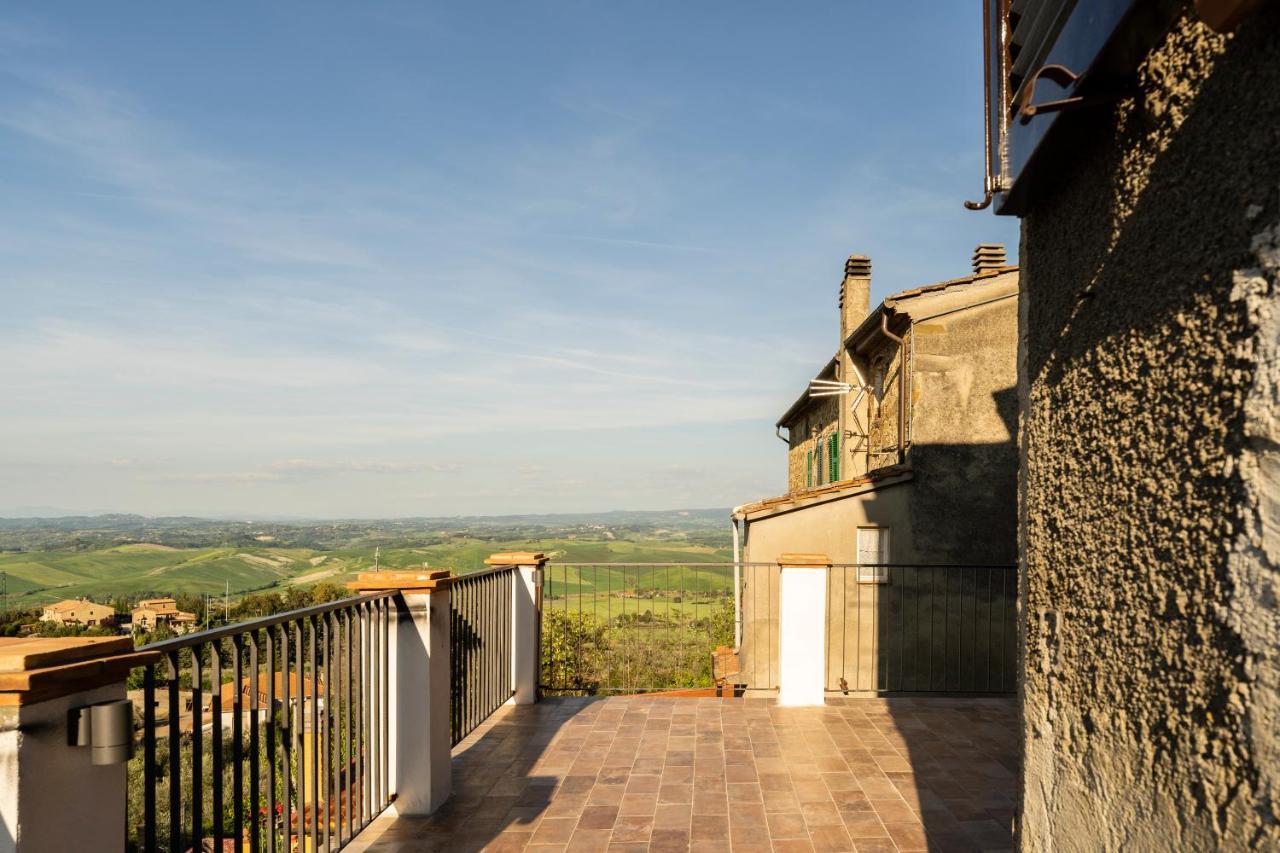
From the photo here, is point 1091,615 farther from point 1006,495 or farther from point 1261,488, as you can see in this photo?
point 1006,495

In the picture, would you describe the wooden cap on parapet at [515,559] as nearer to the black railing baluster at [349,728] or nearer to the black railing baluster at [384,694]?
the black railing baluster at [384,694]

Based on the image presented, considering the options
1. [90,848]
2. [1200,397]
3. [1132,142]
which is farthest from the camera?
[1132,142]

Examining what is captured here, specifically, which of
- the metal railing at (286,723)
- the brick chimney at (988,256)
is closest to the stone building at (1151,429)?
the metal railing at (286,723)

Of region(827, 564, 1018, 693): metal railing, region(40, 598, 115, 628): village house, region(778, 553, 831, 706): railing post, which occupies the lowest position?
region(40, 598, 115, 628): village house

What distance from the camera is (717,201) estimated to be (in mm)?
12789

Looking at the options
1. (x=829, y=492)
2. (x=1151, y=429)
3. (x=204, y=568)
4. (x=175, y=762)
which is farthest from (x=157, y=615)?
(x=1151, y=429)

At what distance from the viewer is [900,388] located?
34.6 feet

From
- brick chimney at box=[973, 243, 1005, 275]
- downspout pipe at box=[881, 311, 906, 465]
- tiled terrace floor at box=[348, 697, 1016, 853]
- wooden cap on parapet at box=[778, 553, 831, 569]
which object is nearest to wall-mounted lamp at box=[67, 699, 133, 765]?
tiled terrace floor at box=[348, 697, 1016, 853]

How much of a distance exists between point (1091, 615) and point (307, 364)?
39.1m

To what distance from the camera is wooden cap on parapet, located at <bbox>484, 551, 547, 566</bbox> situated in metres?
6.11

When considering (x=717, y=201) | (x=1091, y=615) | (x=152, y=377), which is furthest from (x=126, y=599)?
(x=1091, y=615)

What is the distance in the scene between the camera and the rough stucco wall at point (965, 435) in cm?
985

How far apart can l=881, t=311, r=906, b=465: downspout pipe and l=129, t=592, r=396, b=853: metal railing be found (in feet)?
26.8

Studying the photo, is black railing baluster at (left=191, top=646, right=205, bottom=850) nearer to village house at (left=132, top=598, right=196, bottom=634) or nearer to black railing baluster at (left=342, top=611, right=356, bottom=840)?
black railing baluster at (left=342, top=611, right=356, bottom=840)
